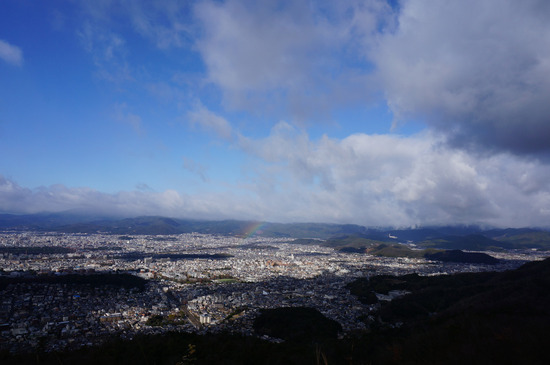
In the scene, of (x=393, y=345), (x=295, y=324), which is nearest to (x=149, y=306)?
(x=295, y=324)

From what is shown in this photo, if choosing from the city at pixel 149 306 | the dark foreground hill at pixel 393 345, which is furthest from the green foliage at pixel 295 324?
the city at pixel 149 306

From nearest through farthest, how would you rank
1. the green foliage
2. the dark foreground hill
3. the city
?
the dark foreground hill < the city < the green foliage

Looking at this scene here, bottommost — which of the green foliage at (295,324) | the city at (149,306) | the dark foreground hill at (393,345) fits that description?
the city at (149,306)

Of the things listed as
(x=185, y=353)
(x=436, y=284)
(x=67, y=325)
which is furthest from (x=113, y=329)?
(x=436, y=284)

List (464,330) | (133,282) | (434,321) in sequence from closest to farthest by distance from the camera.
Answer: (464,330) < (434,321) < (133,282)

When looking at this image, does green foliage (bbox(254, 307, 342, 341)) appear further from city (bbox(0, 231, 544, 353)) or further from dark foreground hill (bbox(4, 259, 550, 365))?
city (bbox(0, 231, 544, 353))

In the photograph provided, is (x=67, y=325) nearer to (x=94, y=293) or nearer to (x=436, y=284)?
(x=94, y=293)

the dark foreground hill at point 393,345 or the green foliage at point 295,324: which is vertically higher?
the dark foreground hill at point 393,345

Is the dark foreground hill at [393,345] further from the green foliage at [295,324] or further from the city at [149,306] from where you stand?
the city at [149,306]

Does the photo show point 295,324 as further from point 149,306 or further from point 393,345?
point 149,306

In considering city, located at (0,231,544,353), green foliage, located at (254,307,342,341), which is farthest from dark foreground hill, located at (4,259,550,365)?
city, located at (0,231,544,353)

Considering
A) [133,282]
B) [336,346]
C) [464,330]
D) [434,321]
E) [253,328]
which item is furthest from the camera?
[133,282]
